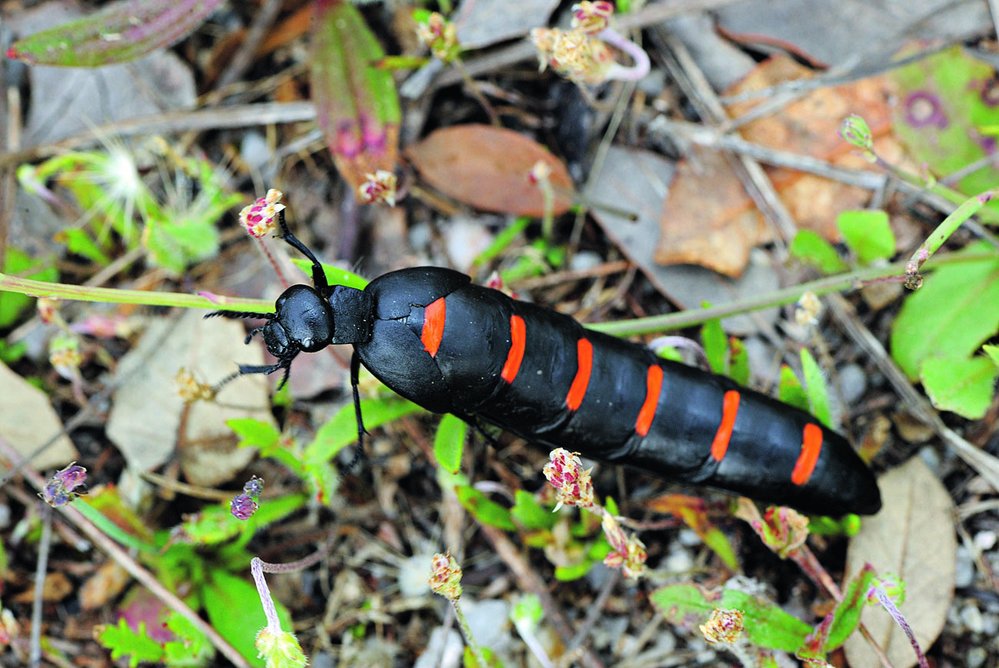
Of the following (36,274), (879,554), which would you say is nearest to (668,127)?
(879,554)

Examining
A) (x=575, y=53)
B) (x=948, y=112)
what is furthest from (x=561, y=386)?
(x=948, y=112)

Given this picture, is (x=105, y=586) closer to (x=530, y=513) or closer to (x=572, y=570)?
(x=530, y=513)

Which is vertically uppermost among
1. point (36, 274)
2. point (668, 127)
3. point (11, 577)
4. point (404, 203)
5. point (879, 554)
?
point (668, 127)

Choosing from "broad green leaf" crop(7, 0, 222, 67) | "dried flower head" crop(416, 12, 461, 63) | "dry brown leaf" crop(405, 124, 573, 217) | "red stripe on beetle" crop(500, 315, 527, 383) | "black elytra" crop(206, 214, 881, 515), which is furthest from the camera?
"dry brown leaf" crop(405, 124, 573, 217)

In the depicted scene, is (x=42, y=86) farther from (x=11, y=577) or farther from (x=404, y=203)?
(x=11, y=577)

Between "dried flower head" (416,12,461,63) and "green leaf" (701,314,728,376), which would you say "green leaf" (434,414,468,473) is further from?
"dried flower head" (416,12,461,63)

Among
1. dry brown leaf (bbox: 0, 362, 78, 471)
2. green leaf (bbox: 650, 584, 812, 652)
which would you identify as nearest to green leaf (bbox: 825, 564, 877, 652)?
green leaf (bbox: 650, 584, 812, 652)
